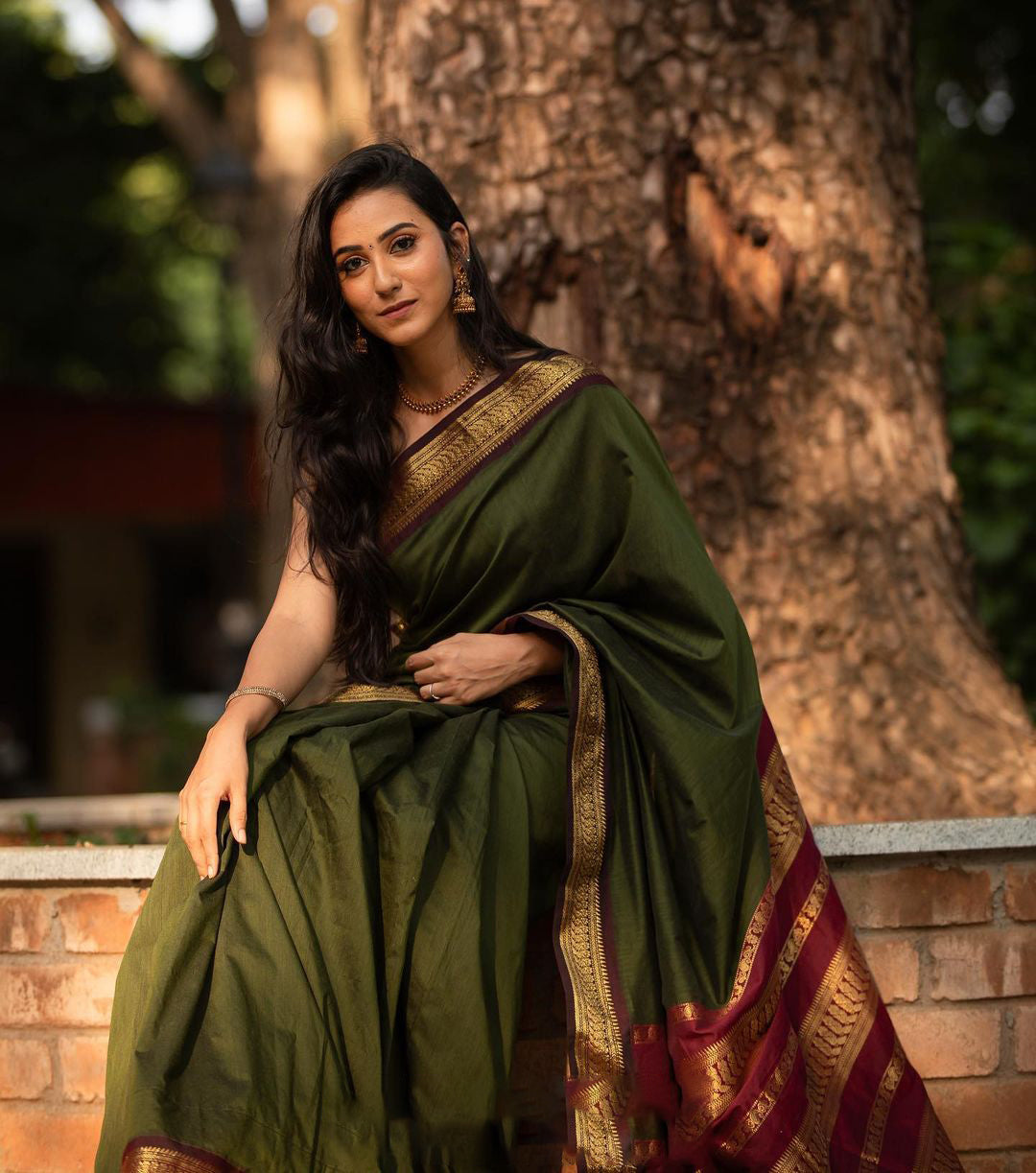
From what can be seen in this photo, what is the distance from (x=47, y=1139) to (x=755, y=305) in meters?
2.16

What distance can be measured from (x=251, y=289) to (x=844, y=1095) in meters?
6.30

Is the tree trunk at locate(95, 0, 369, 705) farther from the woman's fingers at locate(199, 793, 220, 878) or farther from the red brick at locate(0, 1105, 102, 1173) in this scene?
the woman's fingers at locate(199, 793, 220, 878)

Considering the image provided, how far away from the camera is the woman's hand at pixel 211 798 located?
225cm

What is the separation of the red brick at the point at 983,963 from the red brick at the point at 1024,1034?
0.04 m

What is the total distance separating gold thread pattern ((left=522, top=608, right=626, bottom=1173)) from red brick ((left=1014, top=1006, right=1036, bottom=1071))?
0.83 meters

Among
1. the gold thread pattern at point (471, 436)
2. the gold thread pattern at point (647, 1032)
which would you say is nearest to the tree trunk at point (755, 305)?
the gold thread pattern at point (471, 436)

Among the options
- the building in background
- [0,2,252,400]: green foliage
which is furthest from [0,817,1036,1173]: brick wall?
[0,2,252,400]: green foliage

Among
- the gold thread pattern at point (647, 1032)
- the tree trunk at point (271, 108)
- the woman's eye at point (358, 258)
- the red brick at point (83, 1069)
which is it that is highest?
the tree trunk at point (271, 108)

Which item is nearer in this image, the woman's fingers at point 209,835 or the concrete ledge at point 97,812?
the woman's fingers at point 209,835

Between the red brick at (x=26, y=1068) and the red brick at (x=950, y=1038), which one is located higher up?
the red brick at (x=26, y=1068)

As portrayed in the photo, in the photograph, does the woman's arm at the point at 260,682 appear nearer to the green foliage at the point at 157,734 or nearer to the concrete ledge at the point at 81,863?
the concrete ledge at the point at 81,863

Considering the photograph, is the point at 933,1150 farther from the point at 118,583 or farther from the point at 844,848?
the point at 118,583

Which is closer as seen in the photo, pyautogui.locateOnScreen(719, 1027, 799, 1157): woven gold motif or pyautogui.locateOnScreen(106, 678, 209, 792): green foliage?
pyautogui.locateOnScreen(719, 1027, 799, 1157): woven gold motif

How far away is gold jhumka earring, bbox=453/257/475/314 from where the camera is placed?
8.99 ft
